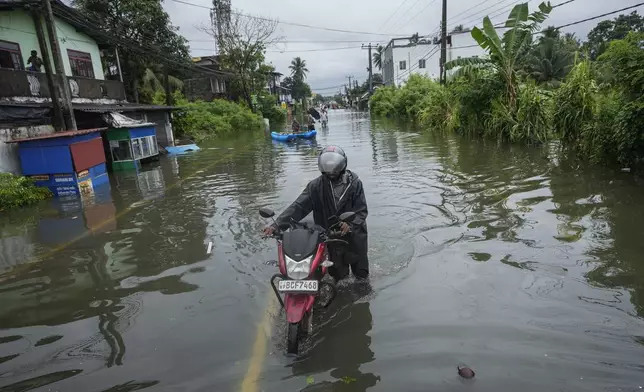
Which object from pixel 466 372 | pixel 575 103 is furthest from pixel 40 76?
pixel 466 372

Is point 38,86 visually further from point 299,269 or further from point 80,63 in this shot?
point 299,269

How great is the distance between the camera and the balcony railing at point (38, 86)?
49.9ft

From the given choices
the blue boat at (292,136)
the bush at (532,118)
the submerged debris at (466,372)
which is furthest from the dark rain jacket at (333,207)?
the blue boat at (292,136)

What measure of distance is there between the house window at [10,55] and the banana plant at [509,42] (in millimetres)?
18154

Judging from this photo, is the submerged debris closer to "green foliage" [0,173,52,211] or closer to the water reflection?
the water reflection

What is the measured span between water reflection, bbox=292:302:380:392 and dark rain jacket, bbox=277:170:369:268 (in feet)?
2.30

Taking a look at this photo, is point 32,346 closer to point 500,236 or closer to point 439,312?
point 439,312

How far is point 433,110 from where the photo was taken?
25672 millimetres

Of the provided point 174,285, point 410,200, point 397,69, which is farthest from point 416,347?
point 397,69

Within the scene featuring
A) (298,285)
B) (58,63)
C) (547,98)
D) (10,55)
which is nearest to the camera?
(298,285)

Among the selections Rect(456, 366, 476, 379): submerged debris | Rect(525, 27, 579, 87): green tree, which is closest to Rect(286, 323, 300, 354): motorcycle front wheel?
Rect(456, 366, 476, 379): submerged debris

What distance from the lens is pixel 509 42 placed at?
16.0m

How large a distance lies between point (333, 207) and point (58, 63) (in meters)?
13.9

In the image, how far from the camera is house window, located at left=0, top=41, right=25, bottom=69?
17.0 m
